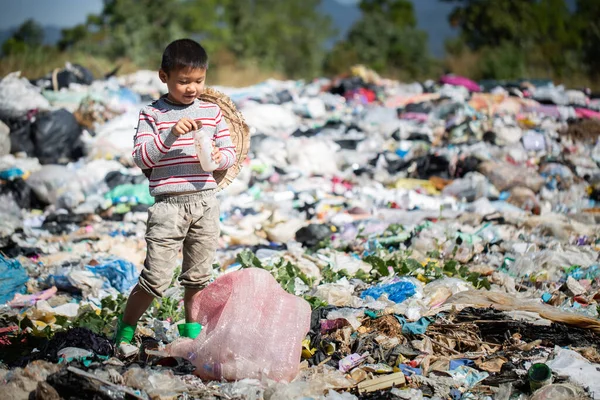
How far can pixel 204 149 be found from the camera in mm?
2504

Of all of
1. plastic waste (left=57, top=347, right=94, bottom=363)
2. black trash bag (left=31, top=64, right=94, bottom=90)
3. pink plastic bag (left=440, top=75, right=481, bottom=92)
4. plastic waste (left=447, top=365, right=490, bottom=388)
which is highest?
pink plastic bag (left=440, top=75, right=481, bottom=92)

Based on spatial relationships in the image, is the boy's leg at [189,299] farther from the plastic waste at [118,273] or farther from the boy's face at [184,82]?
the plastic waste at [118,273]

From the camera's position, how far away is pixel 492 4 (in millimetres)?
26547

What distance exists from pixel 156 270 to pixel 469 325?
4.73 feet

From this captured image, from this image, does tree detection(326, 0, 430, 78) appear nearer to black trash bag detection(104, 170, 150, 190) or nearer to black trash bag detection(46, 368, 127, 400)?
black trash bag detection(104, 170, 150, 190)

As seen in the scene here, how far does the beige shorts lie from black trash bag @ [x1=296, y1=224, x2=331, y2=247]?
208 cm

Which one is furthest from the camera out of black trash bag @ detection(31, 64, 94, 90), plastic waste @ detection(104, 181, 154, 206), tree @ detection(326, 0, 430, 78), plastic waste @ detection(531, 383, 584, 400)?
tree @ detection(326, 0, 430, 78)

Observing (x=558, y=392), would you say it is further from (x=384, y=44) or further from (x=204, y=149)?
(x=384, y=44)

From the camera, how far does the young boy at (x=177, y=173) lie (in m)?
2.48

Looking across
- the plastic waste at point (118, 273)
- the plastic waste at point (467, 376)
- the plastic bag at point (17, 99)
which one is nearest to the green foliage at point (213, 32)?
the plastic bag at point (17, 99)

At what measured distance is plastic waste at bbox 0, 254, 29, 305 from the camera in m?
3.59

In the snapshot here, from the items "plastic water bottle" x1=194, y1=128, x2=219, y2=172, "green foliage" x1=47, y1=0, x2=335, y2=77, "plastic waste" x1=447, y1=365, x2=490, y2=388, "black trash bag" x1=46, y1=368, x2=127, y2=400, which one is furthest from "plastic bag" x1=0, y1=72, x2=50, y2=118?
"green foliage" x1=47, y1=0, x2=335, y2=77

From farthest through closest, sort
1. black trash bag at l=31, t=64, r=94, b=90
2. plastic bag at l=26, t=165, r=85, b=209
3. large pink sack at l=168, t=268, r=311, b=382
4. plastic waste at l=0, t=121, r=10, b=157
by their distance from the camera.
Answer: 1. black trash bag at l=31, t=64, r=94, b=90
2. plastic waste at l=0, t=121, r=10, b=157
3. plastic bag at l=26, t=165, r=85, b=209
4. large pink sack at l=168, t=268, r=311, b=382

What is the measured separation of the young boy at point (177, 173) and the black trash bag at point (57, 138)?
4.71m
